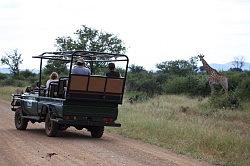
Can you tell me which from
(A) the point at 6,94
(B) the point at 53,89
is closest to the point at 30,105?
(B) the point at 53,89

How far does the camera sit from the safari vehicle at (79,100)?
529 inches

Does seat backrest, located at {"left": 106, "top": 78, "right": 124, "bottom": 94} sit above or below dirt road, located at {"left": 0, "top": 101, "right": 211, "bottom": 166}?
above

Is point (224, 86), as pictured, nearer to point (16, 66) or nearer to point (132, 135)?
point (132, 135)

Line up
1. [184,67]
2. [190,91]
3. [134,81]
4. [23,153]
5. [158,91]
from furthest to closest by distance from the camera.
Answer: [184,67] < [134,81] < [158,91] < [190,91] < [23,153]

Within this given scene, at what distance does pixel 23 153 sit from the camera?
10922 mm

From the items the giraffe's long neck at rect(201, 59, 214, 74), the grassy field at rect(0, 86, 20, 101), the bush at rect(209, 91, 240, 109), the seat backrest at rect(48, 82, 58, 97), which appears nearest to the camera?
the seat backrest at rect(48, 82, 58, 97)

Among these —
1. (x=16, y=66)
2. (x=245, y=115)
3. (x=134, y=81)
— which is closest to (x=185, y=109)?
(x=245, y=115)

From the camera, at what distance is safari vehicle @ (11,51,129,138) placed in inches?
529

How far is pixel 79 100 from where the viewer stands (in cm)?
1355

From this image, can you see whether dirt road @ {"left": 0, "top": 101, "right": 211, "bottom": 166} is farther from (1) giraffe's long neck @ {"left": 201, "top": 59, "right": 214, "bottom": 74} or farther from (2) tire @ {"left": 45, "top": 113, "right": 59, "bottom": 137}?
(1) giraffe's long neck @ {"left": 201, "top": 59, "right": 214, "bottom": 74}

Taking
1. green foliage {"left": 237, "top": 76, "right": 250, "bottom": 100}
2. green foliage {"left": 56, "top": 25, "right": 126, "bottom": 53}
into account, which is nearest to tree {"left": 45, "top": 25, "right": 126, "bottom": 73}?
green foliage {"left": 56, "top": 25, "right": 126, "bottom": 53}

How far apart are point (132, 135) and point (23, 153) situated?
4.78 m

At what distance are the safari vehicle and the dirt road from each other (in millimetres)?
451

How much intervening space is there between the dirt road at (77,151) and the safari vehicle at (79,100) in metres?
0.45
